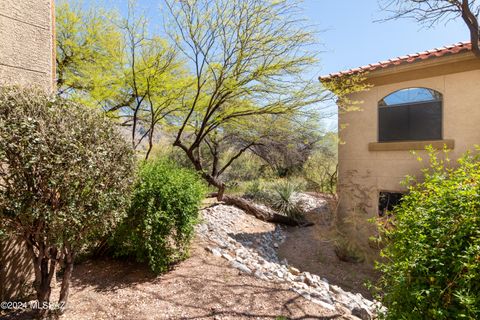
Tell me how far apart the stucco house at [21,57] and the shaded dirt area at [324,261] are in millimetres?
5680

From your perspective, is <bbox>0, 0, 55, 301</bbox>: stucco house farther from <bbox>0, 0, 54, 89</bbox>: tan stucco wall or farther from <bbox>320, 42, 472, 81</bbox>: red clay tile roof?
<bbox>320, 42, 472, 81</bbox>: red clay tile roof

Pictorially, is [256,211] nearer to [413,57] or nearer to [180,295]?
[180,295]

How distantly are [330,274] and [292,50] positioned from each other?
559 centimetres

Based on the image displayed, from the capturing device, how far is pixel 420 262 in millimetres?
1953

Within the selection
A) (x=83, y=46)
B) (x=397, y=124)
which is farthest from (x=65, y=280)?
(x=83, y=46)

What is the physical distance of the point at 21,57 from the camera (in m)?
3.42

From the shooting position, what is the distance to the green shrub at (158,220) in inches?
155

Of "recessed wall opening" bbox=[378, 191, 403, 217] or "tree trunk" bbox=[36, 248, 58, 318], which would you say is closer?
"tree trunk" bbox=[36, 248, 58, 318]

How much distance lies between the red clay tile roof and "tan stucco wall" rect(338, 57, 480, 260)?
9.4 inches

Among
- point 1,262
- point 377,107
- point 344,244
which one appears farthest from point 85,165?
point 377,107

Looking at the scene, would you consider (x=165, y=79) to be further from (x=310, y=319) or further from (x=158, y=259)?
(x=310, y=319)

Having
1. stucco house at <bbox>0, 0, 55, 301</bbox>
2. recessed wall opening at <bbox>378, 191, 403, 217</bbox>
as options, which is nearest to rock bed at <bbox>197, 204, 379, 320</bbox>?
stucco house at <bbox>0, 0, 55, 301</bbox>

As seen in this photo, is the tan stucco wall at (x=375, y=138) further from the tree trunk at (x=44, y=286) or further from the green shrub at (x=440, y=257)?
the tree trunk at (x=44, y=286)

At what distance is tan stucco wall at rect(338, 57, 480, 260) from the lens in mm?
6488
